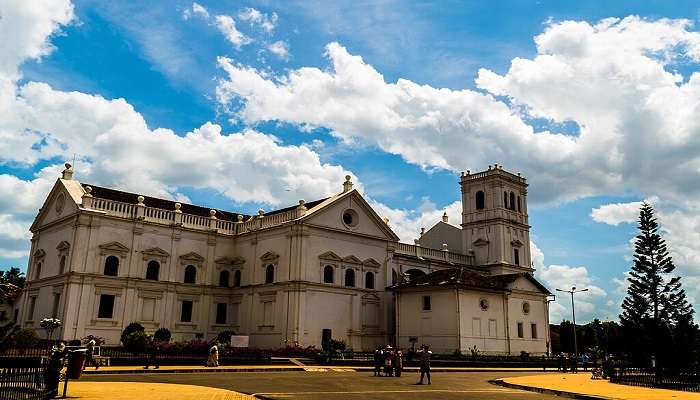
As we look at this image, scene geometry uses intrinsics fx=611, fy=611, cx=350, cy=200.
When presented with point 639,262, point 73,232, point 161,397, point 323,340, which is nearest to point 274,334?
point 323,340

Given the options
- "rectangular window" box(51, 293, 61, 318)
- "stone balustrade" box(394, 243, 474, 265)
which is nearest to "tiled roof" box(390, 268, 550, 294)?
"stone balustrade" box(394, 243, 474, 265)

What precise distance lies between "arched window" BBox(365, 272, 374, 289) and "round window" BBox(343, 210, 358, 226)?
15.2ft

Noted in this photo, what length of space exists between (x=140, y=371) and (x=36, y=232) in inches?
1153

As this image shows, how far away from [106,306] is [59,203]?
10.3 m

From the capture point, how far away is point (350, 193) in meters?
53.8

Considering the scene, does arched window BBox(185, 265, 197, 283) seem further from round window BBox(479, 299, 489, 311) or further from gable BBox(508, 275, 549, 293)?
gable BBox(508, 275, 549, 293)

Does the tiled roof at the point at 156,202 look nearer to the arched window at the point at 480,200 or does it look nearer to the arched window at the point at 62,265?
the arched window at the point at 62,265

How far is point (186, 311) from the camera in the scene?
166 feet

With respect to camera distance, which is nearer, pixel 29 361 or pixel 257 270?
pixel 29 361

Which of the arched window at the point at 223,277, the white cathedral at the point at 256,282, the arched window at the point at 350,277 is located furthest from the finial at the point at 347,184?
the arched window at the point at 223,277

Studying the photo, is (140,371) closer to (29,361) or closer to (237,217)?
(29,361)

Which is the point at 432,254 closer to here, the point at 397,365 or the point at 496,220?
the point at 496,220

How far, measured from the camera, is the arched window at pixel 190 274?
51.3 meters

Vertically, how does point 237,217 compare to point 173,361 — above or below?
above
